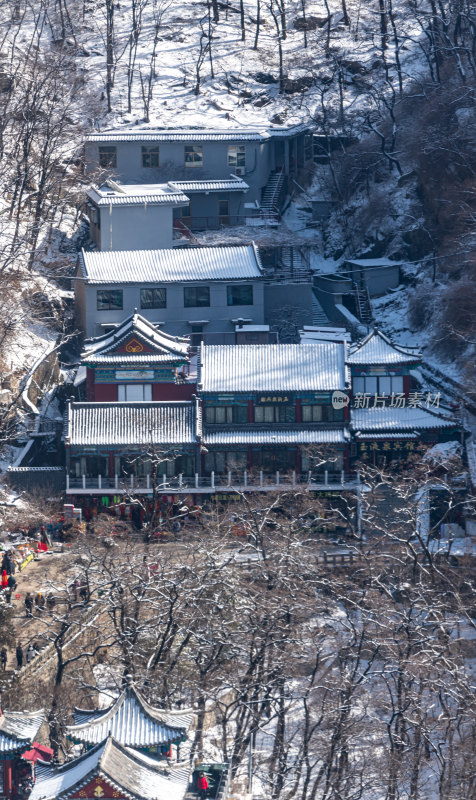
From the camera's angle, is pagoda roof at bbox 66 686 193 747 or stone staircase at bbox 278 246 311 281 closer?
pagoda roof at bbox 66 686 193 747

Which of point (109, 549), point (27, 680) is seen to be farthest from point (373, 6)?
point (27, 680)

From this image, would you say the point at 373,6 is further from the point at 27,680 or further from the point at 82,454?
the point at 27,680

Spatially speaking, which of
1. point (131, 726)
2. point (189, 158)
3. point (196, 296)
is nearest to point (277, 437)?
point (196, 296)

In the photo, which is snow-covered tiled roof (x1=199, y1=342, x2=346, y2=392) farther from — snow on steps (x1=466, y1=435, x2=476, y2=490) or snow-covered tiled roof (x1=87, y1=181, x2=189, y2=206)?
snow-covered tiled roof (x1=87, y1=181, x2=189, y2=206)

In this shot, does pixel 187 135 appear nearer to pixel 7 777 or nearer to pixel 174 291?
pixel 174 291

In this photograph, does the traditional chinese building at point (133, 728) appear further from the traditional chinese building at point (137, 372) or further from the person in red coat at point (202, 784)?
the traditional chinese building at point (137, 372)

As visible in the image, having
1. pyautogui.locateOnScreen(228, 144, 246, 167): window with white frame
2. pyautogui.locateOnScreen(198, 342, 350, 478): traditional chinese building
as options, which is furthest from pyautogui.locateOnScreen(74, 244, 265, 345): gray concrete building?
pyautogui.locateOnScreen(228, 144, 246, 167): window with white frame

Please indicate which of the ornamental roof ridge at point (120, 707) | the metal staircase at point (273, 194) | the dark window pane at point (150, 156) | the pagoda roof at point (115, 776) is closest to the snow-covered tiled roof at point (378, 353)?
the metal staircase at point (273, 194)
